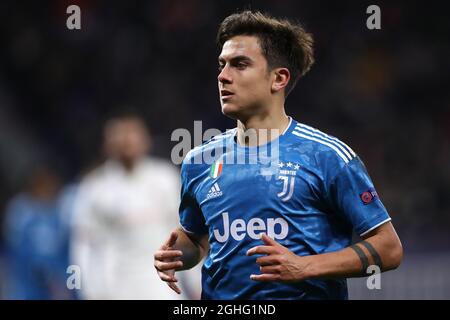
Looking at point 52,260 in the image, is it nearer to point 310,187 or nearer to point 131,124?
point 131,124

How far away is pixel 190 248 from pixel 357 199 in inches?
42.4

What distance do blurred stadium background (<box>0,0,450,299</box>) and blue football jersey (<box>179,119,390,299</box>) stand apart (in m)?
8.56

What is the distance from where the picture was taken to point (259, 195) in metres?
4.35

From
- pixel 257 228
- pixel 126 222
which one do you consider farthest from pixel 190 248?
pixel 126 222

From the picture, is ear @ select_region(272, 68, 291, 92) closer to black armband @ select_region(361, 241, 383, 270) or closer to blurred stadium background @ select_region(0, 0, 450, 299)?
black armband @ select_region(361, 241, 383, 270)

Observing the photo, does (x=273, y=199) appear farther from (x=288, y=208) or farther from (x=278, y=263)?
(x=278, y=263)

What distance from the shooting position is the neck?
4527 mm

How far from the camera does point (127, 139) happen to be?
7602 millimetres

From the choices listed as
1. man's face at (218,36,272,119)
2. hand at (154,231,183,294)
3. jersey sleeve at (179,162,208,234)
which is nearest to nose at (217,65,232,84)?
man's face at (218,36,272,119)

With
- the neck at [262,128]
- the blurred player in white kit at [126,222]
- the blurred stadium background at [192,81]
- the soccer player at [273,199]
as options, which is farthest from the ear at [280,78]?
the blurred stadium background at [192,81]

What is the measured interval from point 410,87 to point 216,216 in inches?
455

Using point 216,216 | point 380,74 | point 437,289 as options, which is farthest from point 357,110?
point 216,216

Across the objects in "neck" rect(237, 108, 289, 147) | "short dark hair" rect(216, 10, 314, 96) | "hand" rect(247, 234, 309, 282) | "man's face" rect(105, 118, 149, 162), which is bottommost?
"hand" rect(247, 234, 309, 282)
